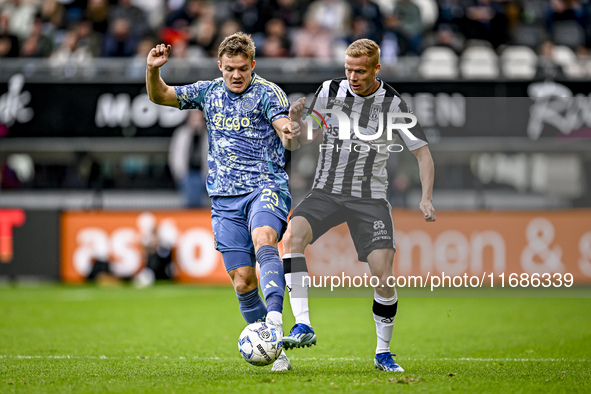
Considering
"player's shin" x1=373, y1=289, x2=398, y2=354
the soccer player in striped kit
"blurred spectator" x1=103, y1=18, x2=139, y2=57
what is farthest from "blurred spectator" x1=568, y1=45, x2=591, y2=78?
"player's shin" x1=373, y1=289, x2=398, y2=354

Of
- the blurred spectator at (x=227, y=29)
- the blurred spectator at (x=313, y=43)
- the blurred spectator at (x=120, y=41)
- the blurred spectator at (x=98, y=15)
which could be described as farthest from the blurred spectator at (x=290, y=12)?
the blurred spectator at (x=98, y=15)

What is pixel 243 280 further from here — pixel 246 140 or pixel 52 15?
pixel 52 15

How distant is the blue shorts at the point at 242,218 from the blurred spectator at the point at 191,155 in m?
8.36

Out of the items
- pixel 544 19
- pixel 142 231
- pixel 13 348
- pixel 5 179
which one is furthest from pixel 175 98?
pixel 544 19

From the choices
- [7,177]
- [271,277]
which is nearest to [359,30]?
[7,177]

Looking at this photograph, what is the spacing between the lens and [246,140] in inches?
239

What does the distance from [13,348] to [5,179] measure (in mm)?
8341

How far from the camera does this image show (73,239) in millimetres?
14758

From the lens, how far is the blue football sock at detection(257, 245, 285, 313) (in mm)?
5715

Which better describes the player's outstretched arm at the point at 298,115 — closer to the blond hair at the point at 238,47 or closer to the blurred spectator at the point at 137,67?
the blond hair at the point at 238,47

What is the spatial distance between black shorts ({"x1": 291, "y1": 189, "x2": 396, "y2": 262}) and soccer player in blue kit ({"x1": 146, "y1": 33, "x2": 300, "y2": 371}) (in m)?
0.23

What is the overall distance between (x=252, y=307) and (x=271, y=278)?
45 cm

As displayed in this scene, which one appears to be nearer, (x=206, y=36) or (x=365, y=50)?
(x=365, y=50)

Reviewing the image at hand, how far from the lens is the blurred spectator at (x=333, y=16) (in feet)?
52.1
